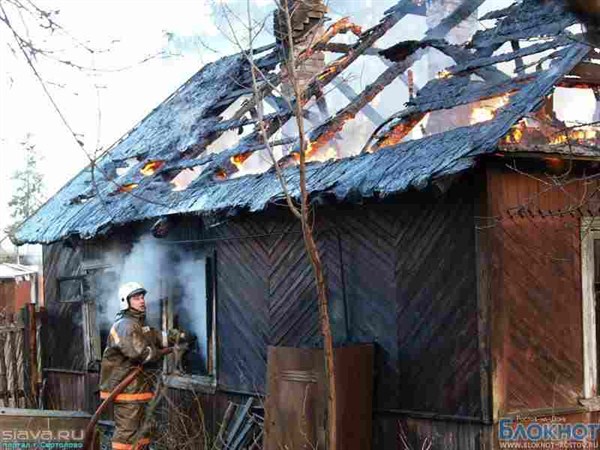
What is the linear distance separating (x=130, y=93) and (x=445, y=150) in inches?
1905

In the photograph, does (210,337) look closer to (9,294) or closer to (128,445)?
(128,445)

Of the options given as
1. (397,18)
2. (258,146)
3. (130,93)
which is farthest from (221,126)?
(130,93)

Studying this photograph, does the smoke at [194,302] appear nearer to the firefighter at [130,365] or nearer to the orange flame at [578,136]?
the firefighter at [130,365]

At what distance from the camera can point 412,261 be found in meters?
8.83

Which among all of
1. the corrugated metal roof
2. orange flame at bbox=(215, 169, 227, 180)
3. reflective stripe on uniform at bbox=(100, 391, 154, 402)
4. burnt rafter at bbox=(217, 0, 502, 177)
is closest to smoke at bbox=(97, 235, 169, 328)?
the corrugated metal roof

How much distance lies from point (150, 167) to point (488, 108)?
563 cm

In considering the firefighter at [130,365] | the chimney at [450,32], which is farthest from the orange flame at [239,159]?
the chimney at [450,32]

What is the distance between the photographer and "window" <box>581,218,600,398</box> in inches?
337

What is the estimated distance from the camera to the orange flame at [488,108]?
29.8ft

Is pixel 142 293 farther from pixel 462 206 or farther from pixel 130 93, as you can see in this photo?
pixel 130 93

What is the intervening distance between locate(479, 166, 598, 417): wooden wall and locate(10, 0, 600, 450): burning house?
0.05 feet

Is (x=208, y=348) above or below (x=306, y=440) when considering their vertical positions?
above

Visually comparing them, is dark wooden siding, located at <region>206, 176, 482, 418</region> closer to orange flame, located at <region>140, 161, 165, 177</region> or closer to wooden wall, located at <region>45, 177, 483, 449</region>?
wooden wall, located at <region>45, 177, 483, 449</region>

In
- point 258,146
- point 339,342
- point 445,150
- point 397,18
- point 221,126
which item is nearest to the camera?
point 445,150
